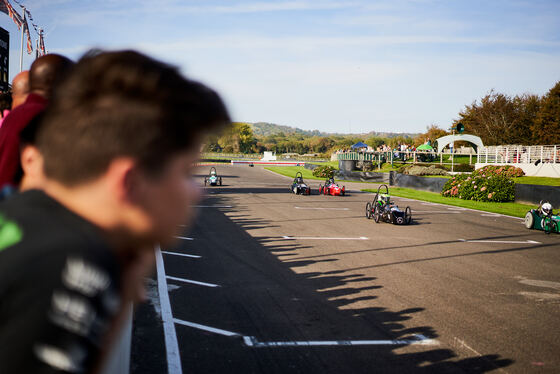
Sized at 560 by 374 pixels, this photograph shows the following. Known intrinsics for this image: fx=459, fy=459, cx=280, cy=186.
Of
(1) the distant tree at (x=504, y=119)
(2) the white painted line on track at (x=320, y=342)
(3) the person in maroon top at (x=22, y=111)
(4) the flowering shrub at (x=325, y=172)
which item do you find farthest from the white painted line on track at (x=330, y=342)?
(1) the distant tree at (x=504, y=119)

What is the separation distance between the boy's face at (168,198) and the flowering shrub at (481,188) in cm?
2737

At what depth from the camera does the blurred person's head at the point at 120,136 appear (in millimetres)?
938

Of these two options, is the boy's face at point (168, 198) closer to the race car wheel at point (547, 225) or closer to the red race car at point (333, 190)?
the race car wheel at point (547, 225)

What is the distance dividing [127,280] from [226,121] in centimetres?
42

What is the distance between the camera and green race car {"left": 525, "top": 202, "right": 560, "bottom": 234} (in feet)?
50.0

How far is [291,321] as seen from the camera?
6348mm

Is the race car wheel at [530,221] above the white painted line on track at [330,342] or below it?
above

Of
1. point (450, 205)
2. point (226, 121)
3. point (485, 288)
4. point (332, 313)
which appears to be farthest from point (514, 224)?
point (226, 121)

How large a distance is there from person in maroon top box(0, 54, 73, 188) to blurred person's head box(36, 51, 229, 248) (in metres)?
1.23

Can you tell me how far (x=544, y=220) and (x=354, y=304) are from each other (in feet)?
37.2

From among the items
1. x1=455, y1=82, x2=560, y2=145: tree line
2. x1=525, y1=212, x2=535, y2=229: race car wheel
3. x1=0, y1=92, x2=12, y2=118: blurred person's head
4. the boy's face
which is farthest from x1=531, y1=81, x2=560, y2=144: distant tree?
the boy's face

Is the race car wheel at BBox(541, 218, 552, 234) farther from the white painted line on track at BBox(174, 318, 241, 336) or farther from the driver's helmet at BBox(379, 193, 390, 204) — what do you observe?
the white painted line on track at BBox(174, 318, 241, 336)

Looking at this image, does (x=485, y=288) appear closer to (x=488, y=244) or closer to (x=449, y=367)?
(x=449, y=367)

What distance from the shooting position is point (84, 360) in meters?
0.83
